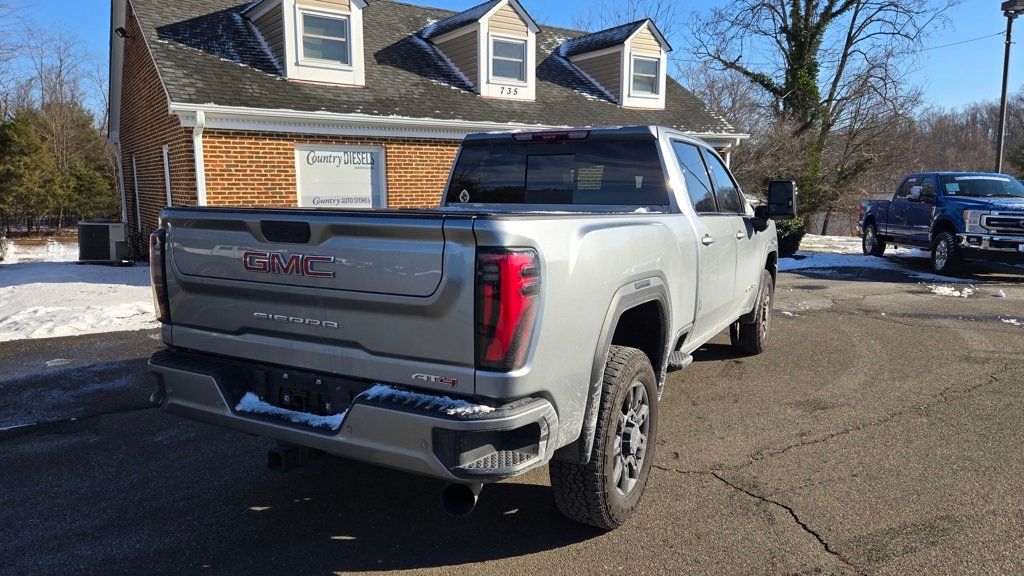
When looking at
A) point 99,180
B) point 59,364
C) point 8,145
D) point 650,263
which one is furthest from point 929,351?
point 99,180

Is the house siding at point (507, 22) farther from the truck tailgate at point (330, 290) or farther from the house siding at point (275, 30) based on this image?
the truck tailgate at point (330, 290)

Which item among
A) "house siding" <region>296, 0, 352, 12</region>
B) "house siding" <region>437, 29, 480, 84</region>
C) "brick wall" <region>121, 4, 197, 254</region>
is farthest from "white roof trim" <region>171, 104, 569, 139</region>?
"house siding" <region>296, 0, 352, 12</region>

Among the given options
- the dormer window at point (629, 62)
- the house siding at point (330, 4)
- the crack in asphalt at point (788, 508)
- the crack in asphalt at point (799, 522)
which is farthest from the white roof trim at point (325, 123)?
the crack in asphalt at point (799, 522)

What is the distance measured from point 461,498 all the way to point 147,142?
43.9 ft

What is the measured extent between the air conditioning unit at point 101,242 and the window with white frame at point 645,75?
473 inches

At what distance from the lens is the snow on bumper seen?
248cm

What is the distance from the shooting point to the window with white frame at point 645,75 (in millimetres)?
17156

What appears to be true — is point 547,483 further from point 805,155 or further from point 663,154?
point 805,155

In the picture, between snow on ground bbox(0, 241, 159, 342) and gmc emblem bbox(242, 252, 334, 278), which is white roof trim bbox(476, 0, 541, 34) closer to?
snow on ground bbox(0, 241, 159, 342)

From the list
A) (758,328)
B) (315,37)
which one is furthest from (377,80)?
(758,328)

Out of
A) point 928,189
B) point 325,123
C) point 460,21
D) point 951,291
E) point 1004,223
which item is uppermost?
→ point 460,21

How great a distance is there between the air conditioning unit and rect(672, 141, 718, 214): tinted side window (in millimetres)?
12514

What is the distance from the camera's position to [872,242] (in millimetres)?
16250

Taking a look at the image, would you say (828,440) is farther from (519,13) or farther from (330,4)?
(519,13)
